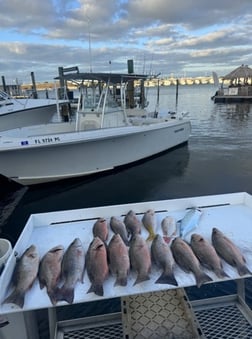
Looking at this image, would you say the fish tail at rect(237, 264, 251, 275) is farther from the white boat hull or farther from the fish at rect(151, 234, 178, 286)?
the white boat hull

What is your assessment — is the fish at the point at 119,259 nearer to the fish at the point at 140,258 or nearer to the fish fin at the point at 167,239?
the fish at the point at 140,258

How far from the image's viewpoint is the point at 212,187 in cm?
702

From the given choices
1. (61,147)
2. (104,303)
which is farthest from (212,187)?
(104,303)

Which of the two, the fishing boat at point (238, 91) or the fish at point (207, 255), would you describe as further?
the fishing boat at point (238, 91)

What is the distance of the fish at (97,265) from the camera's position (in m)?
1.84

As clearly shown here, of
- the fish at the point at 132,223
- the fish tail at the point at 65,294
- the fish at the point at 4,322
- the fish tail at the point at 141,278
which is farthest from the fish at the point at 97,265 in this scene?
the fish at the point at 4,322

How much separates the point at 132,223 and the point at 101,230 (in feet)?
0.96

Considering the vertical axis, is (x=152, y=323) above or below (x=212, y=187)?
above

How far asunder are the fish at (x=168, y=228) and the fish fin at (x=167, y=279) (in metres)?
0.45

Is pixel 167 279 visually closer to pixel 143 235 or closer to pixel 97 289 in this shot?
pixel 97 289

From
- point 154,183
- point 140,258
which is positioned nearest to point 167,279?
point 140,258

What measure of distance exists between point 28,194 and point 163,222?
5.22 metres

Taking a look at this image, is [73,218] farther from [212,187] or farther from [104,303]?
[212,187]

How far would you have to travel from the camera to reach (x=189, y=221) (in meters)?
2.55
